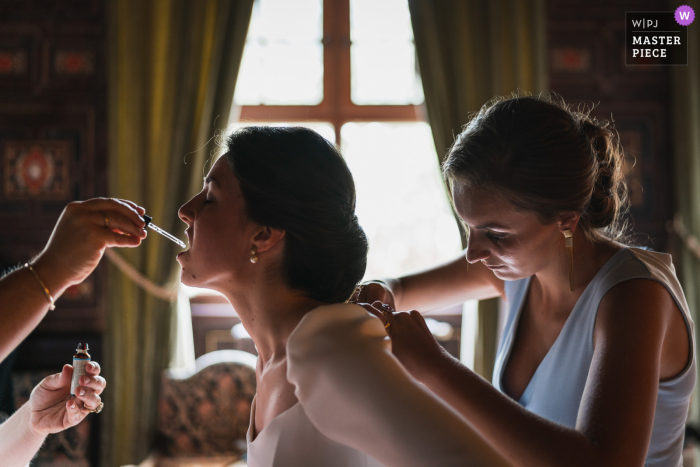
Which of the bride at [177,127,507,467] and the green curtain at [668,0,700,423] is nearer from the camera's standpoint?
the bride at [177,127,507,467]

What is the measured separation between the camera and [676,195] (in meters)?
3.62

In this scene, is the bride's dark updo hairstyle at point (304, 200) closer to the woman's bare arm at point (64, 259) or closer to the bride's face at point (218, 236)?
the bride's face at point (218, 236)

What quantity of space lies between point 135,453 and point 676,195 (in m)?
3.94

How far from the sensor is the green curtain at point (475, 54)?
351cm

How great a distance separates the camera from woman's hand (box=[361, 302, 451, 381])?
1038 mm

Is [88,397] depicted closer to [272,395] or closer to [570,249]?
[272,395]

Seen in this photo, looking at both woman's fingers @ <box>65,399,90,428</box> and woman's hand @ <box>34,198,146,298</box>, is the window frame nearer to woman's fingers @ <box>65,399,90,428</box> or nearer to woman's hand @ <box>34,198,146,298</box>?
woman's hand @ <box>34,198,146,298</box>

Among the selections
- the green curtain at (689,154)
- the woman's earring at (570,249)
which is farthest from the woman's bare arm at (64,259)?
the green curtain at (689,154)

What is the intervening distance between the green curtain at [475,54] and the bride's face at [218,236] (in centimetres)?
253

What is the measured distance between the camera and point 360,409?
780 millimetres

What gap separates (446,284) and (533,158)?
0.63 metres

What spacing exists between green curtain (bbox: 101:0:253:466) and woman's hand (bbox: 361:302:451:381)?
269 cm

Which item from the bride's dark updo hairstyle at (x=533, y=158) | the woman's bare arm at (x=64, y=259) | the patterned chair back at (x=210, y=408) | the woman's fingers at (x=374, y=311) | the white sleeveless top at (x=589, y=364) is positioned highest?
the bride's dark updo hairstyle at (x=533, y=158)

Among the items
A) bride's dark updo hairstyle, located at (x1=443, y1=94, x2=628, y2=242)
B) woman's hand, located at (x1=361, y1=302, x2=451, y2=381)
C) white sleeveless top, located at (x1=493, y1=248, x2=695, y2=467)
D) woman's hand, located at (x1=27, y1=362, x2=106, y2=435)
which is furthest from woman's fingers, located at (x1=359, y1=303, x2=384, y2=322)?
woman's hand, located at (x1=27, y1=362, x2=106, y2=435)
